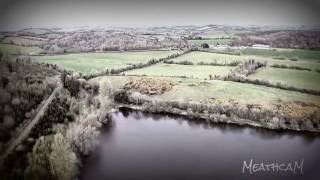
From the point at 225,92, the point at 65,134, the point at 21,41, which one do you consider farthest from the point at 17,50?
the point at 225,92

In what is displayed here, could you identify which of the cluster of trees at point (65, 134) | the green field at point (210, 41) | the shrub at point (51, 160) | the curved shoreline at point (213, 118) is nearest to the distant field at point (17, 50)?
the cluster of trees at point (65, 134)

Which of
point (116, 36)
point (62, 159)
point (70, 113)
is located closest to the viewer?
point (62, 159)

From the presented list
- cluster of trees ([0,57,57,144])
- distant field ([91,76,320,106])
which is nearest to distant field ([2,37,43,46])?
cluster of trees ([0,57,57,144])

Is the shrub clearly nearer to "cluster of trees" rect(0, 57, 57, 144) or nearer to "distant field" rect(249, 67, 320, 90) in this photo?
"cluster of trees" rect(0, 57, 57, 144)

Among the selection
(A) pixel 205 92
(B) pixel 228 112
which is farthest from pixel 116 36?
(B) pixel 228 112

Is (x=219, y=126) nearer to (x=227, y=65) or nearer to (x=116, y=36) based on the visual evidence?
(x=227, y=65)

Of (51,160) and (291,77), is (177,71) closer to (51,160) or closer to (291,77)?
(291,77)
